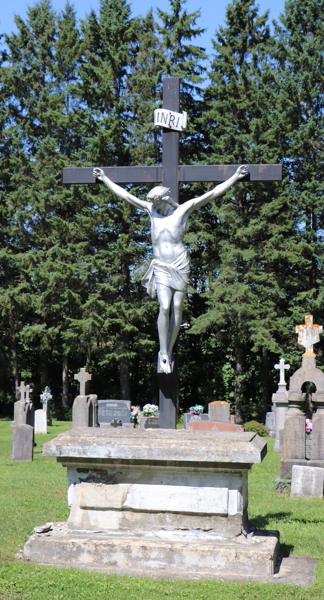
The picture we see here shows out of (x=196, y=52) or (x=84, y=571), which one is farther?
(x=196, y=52)

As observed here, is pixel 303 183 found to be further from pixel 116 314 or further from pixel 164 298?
pixel 164 298

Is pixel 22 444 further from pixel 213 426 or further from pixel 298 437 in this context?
Answer: pixel 298 437

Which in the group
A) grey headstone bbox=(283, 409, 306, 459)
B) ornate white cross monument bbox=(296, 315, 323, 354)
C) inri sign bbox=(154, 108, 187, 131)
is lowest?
grey headstone bbox=(283, 409, 306, 459)

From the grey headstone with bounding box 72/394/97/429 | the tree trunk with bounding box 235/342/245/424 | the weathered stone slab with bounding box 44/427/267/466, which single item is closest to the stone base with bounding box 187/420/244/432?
the grey headstone with bounding box 72/394/97/429

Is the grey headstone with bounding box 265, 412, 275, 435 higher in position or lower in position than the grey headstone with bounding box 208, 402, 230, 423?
lower

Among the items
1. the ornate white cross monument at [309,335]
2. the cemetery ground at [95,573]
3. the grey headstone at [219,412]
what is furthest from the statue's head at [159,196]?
the grey headstone at [219,412]

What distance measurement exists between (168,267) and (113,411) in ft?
55.0

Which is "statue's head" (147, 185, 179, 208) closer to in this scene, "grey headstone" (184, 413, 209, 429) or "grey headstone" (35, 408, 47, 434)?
"grey headstone" (184, 413, 209, 429)

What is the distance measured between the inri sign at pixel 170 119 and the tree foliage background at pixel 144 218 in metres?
21.0

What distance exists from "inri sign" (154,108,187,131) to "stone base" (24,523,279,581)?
11.5 ft

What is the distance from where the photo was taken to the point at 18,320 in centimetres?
3331

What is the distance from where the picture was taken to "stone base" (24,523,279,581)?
5.49 meters

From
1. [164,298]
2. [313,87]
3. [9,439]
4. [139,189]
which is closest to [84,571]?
[164,298]

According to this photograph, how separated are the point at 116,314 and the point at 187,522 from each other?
2441cm
